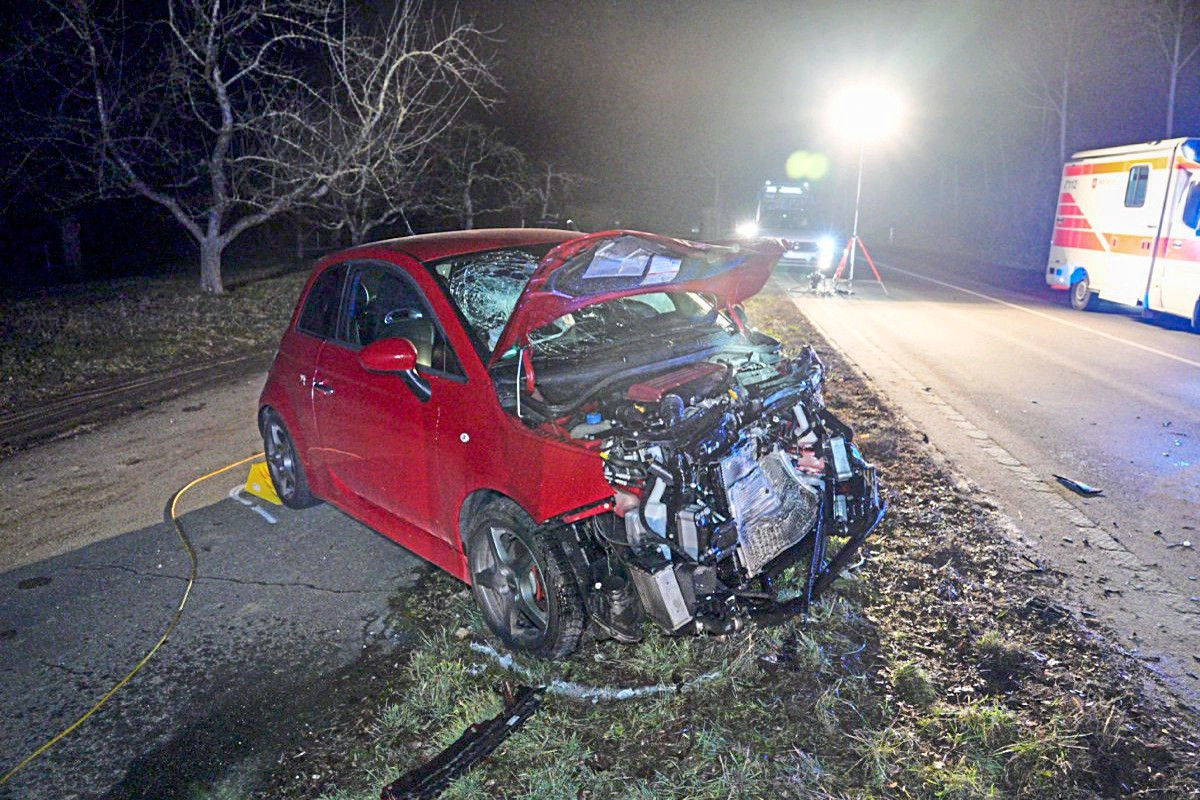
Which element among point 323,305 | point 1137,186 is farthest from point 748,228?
point 323,305

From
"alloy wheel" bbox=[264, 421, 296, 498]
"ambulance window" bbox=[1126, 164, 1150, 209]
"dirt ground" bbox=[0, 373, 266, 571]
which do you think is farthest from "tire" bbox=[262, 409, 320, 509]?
"ambulance window" bbox=[1126, 164, 1150, 209]

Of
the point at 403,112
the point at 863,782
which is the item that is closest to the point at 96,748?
the point at 863,782

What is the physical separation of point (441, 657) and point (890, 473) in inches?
149

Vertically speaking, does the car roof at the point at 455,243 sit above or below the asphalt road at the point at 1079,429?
above

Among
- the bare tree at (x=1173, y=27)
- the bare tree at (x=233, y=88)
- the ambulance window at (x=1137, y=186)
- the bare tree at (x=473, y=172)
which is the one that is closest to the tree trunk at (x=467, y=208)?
the bare tree at (x=473, y=172)

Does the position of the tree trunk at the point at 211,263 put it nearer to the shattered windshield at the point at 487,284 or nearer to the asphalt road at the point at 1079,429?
the asphalt road at the point at 1079,429

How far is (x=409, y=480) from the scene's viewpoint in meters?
4.16

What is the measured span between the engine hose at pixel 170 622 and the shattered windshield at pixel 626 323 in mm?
2442

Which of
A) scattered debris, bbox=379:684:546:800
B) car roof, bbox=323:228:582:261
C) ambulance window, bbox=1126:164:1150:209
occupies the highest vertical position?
ambulance window, bbox=1126:164:1150:209

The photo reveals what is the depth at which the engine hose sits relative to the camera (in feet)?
10.5

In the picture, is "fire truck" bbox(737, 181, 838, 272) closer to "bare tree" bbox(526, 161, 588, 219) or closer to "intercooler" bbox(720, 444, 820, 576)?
"bare tree" bbox(526, 161, 588, 219)

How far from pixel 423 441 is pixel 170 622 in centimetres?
172

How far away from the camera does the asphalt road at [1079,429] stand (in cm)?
427

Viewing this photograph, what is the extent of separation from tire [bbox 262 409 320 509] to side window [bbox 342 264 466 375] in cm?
117
